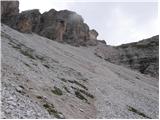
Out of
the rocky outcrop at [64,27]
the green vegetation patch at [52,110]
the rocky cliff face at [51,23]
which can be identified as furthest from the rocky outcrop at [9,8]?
the green vegetation patch at [52,110]

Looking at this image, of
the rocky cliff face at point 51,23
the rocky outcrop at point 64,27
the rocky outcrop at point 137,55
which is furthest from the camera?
the rocky outcrop at point 64,27

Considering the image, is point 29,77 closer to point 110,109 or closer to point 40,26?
point 110,109

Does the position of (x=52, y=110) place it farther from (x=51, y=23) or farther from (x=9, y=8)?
(x=51, y=23)

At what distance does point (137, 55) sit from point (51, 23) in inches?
1492

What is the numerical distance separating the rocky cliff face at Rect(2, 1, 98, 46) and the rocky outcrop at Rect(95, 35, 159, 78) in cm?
1123

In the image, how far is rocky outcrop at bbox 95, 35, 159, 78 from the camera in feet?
400

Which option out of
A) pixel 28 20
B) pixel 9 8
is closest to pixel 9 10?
pixel 9 8

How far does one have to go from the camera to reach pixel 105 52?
140625 millimetres

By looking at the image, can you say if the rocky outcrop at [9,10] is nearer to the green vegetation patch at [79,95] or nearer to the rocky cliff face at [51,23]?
the rocky cliff face at [51,23]

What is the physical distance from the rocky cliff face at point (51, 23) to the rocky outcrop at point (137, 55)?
11.2m

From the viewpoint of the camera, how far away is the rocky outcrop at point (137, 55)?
12184 cm

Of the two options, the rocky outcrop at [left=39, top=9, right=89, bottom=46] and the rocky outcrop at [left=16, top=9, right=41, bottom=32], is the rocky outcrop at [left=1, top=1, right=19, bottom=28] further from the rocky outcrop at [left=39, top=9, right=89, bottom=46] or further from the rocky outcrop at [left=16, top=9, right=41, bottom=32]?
the rocky outcrop at [left=39, top=9, right=89, bottom=46]

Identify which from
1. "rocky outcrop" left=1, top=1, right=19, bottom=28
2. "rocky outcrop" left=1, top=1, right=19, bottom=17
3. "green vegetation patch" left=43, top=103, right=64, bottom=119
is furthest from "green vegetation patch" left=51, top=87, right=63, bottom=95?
"rocky outcrop" left=1, top=1, right=19, bottom=17

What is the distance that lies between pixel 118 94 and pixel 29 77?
17.8 m
